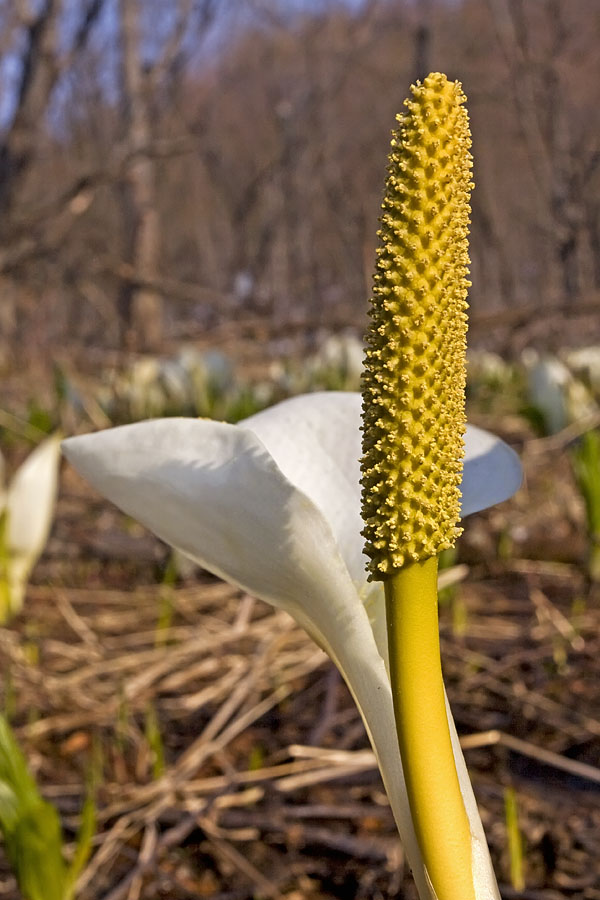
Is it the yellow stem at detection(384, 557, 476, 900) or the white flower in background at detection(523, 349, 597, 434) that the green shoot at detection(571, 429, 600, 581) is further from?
the yellow stem at detection(384, 557, 476, 900)

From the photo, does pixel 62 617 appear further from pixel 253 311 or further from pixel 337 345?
pixel 337 345

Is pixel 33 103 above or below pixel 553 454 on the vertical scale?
above

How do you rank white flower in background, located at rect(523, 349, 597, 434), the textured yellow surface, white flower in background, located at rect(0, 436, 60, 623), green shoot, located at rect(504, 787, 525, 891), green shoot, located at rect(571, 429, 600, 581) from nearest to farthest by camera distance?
the textured yellow surface
green shoot, located at rect(504, 787, 525, 891)
white flower in background, located at rect(0, 436, 60, 623)
green shoot, located at rect(571, 429, 600, 581)
white flower in background, located at rect(523, 349, 597, 434)

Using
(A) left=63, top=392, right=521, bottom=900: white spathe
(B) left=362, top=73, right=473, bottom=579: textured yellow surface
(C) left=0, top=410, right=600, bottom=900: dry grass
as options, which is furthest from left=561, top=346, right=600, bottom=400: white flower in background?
(B) left=362, top=73, right=473, bottom=579: textured yellow surface

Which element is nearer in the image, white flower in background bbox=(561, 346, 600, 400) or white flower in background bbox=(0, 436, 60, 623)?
white flower in background bbox=(0, 436, 60, 623)

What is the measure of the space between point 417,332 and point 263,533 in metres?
0.12

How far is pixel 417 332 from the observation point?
37 centimetres

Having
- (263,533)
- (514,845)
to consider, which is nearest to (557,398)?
(514,845)

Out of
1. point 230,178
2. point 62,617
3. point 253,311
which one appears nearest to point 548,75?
point 253,311

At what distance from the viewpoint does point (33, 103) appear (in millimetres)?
2098

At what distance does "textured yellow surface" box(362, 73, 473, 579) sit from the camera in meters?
0.36

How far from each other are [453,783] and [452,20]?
901cm

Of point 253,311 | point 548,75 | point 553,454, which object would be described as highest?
point 548,75

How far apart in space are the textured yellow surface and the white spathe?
46 millimetres
